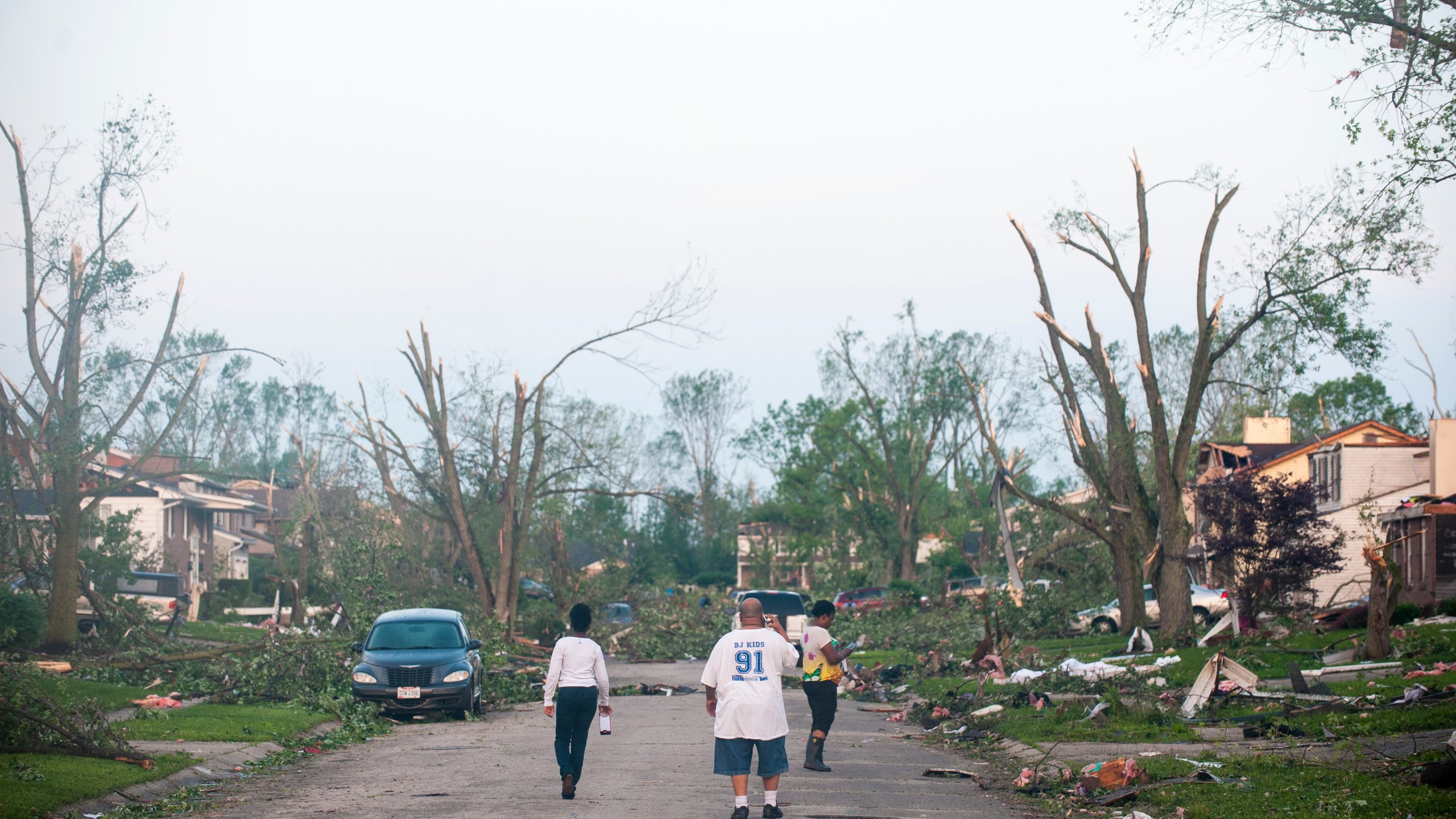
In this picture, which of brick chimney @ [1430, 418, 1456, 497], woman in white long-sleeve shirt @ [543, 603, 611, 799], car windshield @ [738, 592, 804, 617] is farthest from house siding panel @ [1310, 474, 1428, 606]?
woman in white long-sleeve shirt @ [543, 603, 611, 799]

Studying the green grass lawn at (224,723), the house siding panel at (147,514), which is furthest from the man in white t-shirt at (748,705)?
the house siding panel at (147,514)

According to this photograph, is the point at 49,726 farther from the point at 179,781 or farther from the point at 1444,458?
the point at 1444,458

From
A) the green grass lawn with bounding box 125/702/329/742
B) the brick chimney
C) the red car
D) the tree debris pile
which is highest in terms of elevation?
the brick chimney

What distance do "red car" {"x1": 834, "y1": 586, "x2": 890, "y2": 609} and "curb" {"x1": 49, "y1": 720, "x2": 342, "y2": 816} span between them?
1364 inches

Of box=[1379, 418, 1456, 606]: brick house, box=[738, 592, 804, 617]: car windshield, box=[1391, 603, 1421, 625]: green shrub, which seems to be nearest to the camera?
box=[1391, 603, 1421, 625]: green shrub

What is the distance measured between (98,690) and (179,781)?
8.43 metres

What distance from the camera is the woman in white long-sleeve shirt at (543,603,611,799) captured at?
32.8ft

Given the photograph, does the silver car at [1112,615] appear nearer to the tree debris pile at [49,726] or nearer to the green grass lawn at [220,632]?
the green grass lawn at [220,632]

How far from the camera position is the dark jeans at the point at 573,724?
394 inches

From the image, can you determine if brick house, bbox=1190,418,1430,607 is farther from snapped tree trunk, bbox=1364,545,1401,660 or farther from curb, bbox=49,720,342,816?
curb, bbox=49,720,342,816

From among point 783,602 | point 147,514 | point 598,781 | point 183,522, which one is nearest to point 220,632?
point 147,514

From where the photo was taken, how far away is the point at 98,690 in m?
17.9

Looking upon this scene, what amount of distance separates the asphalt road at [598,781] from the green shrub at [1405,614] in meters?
14.6

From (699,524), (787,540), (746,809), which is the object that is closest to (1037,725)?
(746,809)
